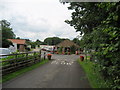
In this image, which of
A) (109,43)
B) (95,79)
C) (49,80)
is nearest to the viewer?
(109,43)

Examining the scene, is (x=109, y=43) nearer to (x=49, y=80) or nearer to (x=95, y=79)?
(x=95, y=79)

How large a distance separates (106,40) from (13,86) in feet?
11.7

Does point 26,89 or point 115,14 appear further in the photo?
A: point 26,89

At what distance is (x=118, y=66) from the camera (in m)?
1.90

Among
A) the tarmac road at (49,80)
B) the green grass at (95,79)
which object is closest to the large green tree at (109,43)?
the green grass at (95,79)

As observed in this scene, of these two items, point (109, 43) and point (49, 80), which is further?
point (49, 80)

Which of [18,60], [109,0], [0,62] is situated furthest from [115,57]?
[18,60]

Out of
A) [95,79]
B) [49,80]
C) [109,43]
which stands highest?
[109,43]

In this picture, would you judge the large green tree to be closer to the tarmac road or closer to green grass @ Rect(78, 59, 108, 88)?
green grass @ Rect(78, 59, 108, 88)

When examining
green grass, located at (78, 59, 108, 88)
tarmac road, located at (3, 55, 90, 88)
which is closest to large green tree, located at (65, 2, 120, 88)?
green grass, located at (78, 59, 108, 88)

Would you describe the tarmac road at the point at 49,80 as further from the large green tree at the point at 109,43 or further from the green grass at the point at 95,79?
the large green tree at the point at 109,43

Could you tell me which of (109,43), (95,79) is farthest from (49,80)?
(109,43)

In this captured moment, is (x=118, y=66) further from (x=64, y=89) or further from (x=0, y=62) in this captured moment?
(x=0, y=62)

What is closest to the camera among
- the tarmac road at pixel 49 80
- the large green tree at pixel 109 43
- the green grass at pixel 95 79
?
the large green tree at pixel 109 43
